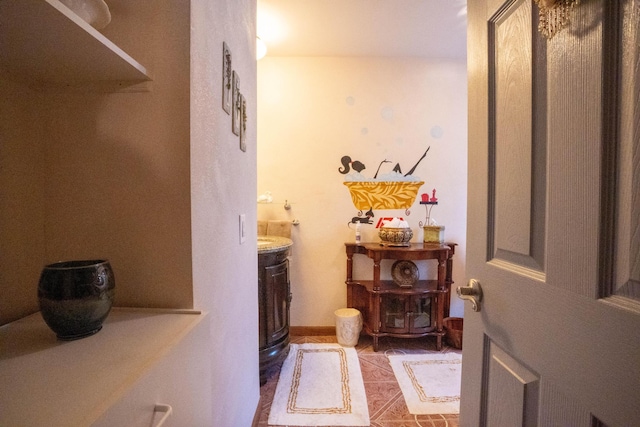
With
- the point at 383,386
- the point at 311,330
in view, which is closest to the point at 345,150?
the point at 311,330

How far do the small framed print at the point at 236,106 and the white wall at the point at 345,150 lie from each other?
140cm

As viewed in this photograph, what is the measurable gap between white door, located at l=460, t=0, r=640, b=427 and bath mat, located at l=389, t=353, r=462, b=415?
1004mm

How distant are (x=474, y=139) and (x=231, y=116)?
887 millimetres

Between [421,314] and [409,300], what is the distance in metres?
0.18

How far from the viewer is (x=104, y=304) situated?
21.1 inches

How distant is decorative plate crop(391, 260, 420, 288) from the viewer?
2.37 metres

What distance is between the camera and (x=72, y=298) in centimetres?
49

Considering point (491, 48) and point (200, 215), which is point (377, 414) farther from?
point (491, 48)

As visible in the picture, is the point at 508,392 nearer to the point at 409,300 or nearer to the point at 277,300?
the point at 277,300

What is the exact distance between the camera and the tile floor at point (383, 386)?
152 centimetres

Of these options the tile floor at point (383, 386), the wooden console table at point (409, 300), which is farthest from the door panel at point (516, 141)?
the wooden console table at point (409, 300)

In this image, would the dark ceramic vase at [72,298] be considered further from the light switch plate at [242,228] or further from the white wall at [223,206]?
the light switch plate at [242,228]

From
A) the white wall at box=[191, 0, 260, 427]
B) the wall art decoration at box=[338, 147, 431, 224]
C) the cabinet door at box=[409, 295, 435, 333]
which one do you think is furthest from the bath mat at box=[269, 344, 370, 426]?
the wall art decoration at box=[338, 147, 431, 224]

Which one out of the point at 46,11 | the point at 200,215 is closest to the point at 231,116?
Answer: the point at 200,215
